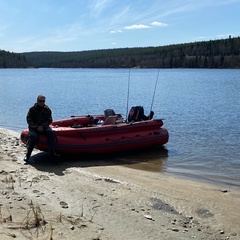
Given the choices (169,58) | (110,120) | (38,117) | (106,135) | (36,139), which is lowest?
(106,135)

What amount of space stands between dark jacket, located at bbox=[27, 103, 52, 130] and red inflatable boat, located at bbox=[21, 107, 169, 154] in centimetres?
36

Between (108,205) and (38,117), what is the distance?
13.1 feet

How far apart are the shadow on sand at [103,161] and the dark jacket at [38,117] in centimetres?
88

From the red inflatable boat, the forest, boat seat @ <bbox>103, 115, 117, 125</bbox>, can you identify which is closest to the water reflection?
the red inflatable boat

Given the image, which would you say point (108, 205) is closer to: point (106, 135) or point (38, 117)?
point (38, 117)

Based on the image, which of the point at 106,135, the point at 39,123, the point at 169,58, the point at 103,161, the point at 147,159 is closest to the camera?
the point at 39,123

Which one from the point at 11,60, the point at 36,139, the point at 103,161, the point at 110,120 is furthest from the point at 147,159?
the point at 11,60

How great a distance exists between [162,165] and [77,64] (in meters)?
138

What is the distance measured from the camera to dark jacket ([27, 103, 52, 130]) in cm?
884

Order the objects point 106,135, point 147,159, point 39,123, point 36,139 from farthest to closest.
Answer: point 147,159
point 106,135
point 39,123
point 36,139

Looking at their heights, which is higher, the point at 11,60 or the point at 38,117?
the point at 11,60

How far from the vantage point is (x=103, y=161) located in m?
9.73

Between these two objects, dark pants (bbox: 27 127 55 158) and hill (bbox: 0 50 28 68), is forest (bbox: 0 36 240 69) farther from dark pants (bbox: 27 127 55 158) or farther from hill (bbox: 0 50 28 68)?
dark pants (bbox: 27 127 55 158)

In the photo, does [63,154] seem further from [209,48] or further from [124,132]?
[209,48]
